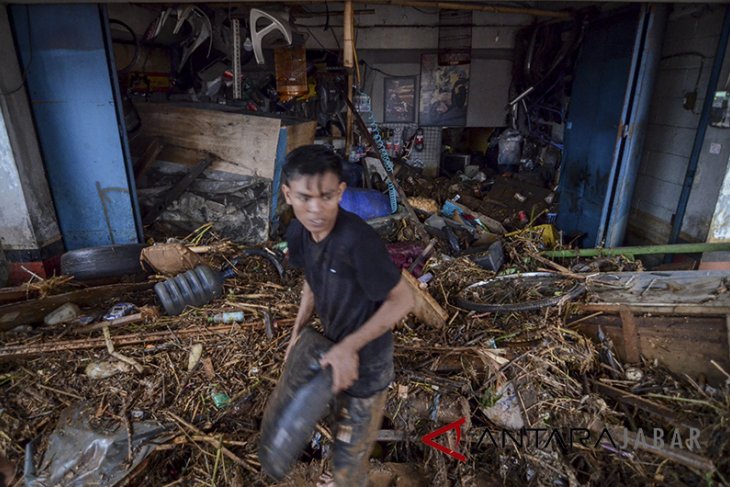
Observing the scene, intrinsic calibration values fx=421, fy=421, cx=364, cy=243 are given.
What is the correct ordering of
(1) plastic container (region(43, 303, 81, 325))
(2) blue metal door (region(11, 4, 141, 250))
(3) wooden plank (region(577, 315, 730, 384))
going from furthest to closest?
(2) blue metal door (region(11, 4, 141, 250)) < (1) plastic container (region(43, 303, 81, 325)) < (3) wooden plank (region(577, 315, 730, 384))

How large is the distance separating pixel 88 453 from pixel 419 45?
8.86 meters

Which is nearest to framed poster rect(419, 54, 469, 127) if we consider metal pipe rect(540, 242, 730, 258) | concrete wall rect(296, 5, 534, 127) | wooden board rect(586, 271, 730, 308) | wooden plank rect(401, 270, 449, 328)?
concrete wall rect(296, 5, 534, 127)

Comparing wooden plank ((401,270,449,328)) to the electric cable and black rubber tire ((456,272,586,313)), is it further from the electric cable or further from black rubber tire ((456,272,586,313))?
the electric cable

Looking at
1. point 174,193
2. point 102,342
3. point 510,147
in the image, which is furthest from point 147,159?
point 510,147

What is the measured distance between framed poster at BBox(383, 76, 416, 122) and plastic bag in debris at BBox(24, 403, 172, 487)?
7.96 meters

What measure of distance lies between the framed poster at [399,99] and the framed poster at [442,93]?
22 centimetres

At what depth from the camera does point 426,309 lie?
147 inches

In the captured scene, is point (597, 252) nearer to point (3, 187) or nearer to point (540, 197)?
point (540, 197)

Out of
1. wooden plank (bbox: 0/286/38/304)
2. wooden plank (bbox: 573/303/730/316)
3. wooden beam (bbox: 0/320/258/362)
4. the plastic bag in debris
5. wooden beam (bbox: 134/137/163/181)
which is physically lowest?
the plastic bag in debris

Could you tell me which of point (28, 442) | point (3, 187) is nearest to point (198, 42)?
point (3, 187)

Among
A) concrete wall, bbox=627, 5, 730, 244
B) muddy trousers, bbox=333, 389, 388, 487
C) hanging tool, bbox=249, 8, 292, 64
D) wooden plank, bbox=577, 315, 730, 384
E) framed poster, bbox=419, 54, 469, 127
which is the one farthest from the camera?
framed poster, bbox=419, 54, 469, 127

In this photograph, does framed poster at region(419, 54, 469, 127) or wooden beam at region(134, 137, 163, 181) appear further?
framed poster at region(419, 54, 469, 127)

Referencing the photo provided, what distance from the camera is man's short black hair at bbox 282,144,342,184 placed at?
1.93m

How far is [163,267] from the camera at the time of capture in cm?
463
